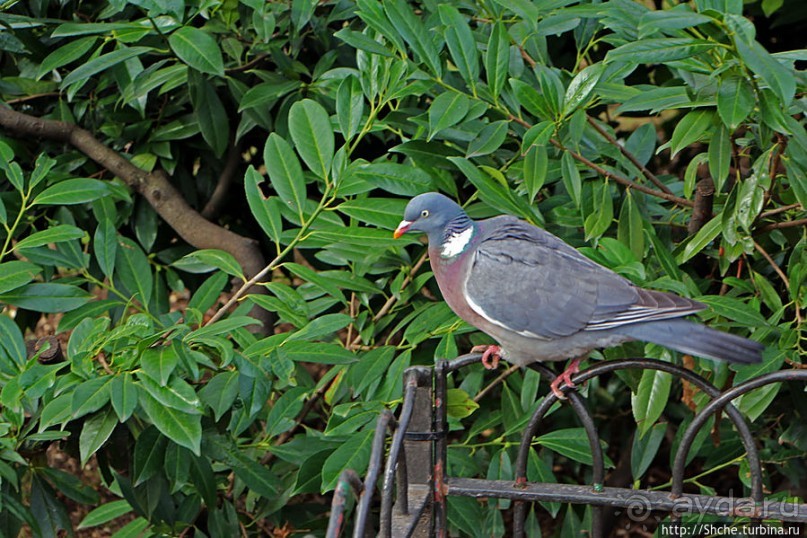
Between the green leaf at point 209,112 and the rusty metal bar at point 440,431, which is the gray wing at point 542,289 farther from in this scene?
the green leaf at point 209,112

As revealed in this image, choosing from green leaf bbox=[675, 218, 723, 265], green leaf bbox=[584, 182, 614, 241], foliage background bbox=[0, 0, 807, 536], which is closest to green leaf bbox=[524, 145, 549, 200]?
foliage background bbox=[0, 0, 807, 536]

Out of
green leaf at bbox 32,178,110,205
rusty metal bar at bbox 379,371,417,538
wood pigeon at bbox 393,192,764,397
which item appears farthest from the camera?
green leaf at bbox 32,178,110,205

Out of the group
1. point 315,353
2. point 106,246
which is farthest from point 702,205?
point 106,246

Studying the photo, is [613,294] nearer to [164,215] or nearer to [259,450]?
[259,450]

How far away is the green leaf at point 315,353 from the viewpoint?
191cm

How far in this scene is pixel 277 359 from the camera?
6.24 feet

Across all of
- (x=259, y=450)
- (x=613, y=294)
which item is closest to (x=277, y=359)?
(x=259, y=450)

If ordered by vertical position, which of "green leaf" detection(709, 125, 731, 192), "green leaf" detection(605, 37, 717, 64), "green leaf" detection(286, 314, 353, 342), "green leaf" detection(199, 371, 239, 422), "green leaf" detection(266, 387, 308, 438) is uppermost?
"green leaf" detection(605, 37, 717, 64)

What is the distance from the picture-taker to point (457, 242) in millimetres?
2055

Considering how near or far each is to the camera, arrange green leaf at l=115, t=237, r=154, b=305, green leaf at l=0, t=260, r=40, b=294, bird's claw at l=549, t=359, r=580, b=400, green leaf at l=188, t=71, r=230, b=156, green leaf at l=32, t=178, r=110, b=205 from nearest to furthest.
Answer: bird's claw at l=549, t=359, r=580, b=400
green leaf at l=0, t=260, r=40, b=294
green leaf at l=32, t=178, r=110, b=205
green leaf at l=115, t=237, r=154, b=305
green leaf at l=188, t=71, r=230, b=156

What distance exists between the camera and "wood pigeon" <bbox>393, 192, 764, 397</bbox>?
188cm

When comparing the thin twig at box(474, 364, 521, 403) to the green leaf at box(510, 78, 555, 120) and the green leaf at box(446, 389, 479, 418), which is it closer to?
the green leaf at box(446, 389, 479, 418)

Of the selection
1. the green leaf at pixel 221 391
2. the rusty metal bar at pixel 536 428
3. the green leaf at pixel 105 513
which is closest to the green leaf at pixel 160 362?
the green leaf at pixel 221 391

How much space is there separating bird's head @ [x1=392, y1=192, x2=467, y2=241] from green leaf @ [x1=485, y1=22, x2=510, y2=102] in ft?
0.91
